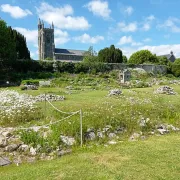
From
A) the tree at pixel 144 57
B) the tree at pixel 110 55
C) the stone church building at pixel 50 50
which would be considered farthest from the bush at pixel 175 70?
the stone church building at pixel 50 50

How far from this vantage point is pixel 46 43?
82.6 m

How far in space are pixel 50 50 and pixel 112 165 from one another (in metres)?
79.0

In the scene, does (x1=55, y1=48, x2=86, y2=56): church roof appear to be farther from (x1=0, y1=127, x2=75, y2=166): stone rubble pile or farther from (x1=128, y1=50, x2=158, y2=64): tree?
(x1=0, y1=127, x2=75, y2=166): stone rubble pile

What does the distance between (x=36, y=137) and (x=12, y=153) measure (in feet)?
2.98

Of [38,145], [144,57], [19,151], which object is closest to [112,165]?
[38,145]

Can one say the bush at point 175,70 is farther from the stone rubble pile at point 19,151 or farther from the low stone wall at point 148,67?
the stone rubble pile at point 19,151

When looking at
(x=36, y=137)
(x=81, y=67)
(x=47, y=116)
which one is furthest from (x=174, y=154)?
(x=81, y=67)

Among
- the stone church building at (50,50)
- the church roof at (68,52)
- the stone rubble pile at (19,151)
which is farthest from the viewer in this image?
the church roof at (68,52)

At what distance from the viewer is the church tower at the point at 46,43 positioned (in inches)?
3219

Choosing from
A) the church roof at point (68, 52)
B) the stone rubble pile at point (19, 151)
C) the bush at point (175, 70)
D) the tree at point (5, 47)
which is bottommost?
the stone rubble pile at point (19, 151)

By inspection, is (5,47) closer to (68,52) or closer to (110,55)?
(110,55)

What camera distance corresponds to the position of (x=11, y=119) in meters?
10.1

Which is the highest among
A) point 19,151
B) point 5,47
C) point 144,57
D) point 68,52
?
point 68,52

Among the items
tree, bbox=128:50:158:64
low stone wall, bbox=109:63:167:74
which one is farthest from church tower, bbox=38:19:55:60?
low stone wall, bbox=109:63:167:74
